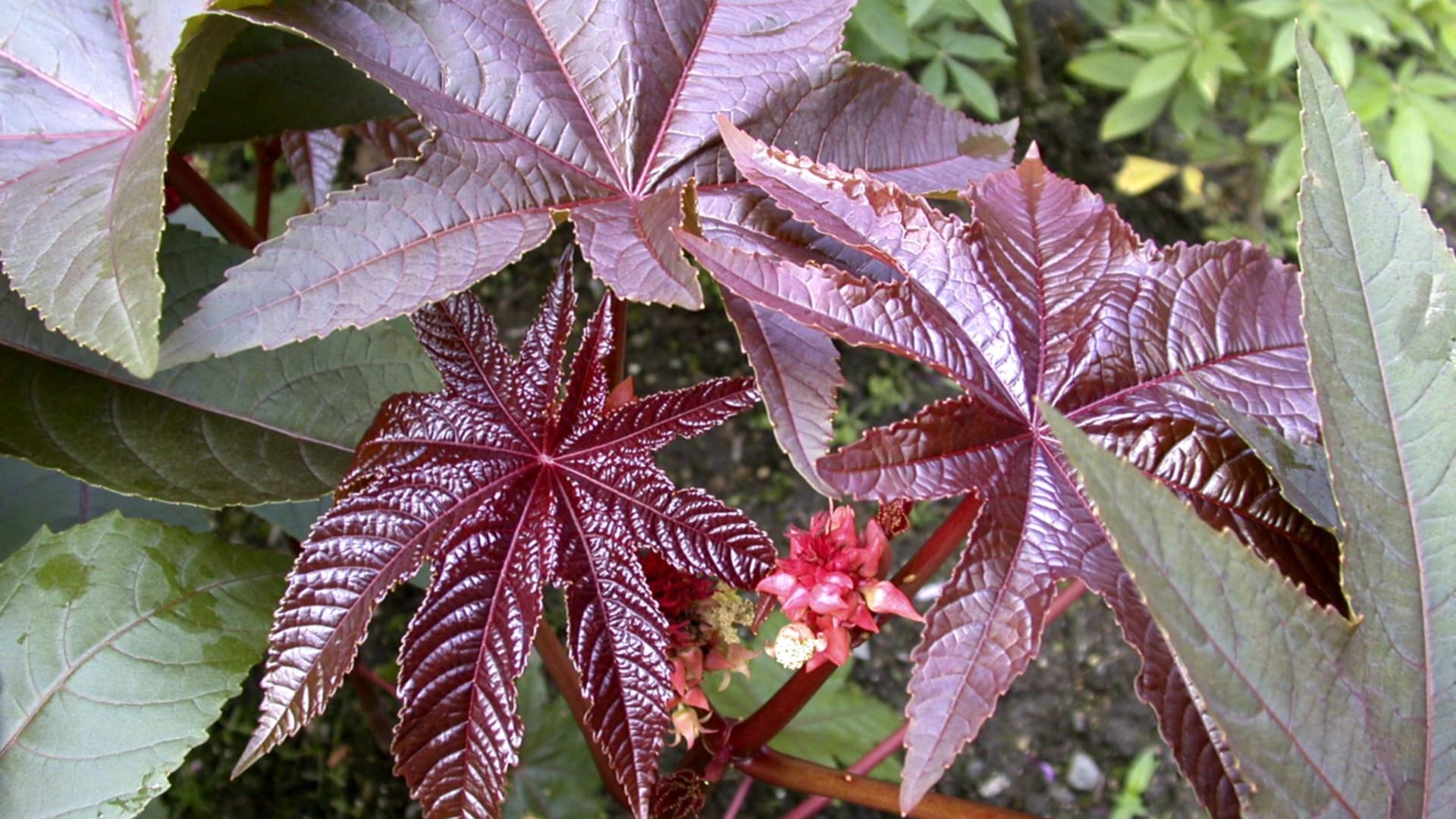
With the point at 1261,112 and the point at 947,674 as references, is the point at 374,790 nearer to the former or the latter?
the point at 947,674

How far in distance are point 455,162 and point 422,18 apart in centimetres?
12

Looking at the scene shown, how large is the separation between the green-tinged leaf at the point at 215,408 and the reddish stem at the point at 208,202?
0.43ft

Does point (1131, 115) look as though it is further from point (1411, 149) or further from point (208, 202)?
point (208, 202)

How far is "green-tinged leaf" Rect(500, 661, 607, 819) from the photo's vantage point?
4.70 ft

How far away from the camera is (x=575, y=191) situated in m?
0.78

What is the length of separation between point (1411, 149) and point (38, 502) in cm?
201

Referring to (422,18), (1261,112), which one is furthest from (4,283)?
(1261,112)

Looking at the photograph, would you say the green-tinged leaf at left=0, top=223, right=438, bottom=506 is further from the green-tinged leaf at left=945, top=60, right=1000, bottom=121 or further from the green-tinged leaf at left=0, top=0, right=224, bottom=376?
the green-tinged leaf at left=945, top=60, right=1000, bottom=121

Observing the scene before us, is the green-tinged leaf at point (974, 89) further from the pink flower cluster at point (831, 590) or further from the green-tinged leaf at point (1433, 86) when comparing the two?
the pink flower cluster at point (831, 590)

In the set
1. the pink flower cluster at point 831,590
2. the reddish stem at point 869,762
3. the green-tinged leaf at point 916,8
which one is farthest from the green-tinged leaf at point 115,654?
the green-tinged leaf at point 916,8

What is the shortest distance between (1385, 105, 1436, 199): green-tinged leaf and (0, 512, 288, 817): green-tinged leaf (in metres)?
1.80

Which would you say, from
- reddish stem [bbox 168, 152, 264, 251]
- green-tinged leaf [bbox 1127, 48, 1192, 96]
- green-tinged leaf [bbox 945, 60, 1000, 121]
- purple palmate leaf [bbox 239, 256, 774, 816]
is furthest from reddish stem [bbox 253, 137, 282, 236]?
green-tinged leaf [bbox 1127, 48, 1192, 96]

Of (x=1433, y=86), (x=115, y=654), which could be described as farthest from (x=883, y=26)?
(x=115, y=654)

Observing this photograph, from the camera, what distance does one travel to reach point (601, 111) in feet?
2.68
